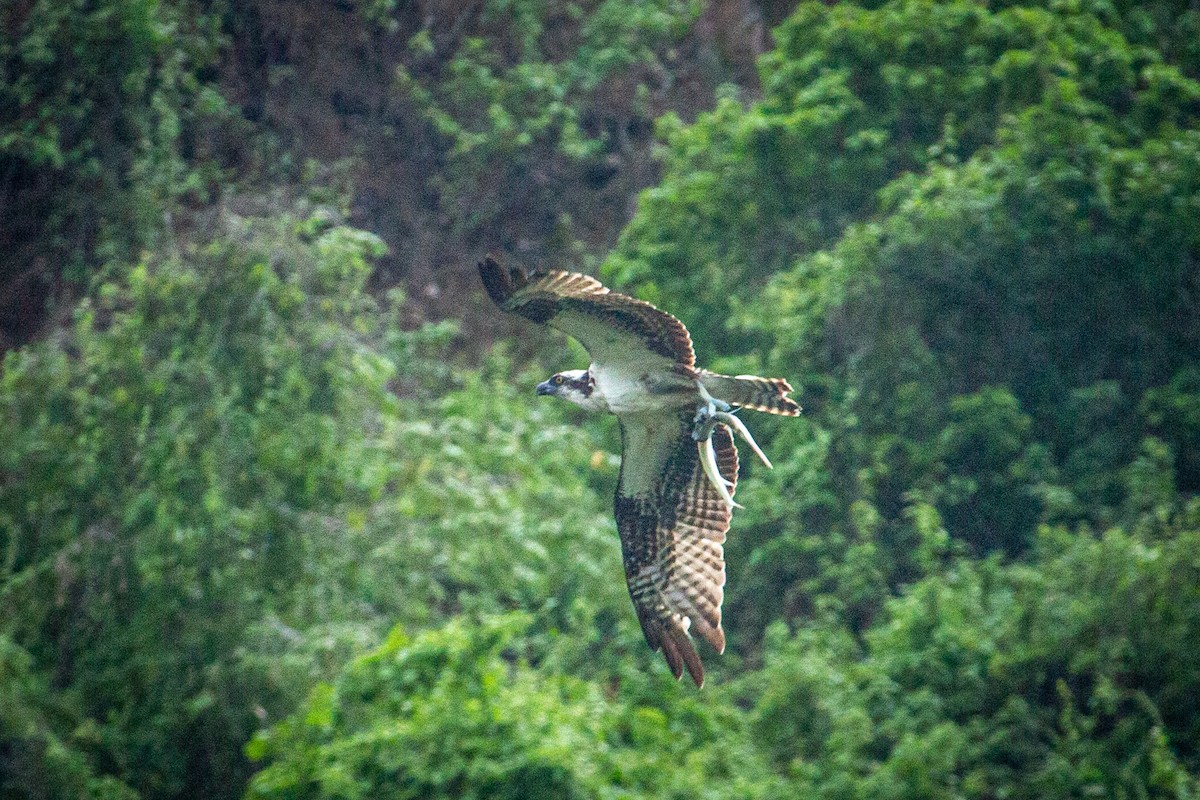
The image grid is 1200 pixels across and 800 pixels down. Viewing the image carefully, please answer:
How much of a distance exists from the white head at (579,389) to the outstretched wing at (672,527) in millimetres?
261

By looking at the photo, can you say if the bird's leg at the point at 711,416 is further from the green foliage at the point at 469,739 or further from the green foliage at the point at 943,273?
the green foliage at the point at 943,273

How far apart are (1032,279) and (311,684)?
5.89 metres

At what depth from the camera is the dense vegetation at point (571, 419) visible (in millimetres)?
10156

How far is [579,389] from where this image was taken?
7418 millimetres

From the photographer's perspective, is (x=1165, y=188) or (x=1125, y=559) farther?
(x=1165, y=188)

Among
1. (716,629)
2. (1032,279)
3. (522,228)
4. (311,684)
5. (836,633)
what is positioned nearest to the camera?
(716,629)

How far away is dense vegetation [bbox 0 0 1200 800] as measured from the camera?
10.2m

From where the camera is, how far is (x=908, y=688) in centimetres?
1073

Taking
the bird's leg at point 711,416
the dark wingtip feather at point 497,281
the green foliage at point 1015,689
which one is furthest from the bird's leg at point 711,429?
the green foliage at point 1015,689

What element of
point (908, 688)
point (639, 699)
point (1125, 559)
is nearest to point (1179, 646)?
point (1125, 559)

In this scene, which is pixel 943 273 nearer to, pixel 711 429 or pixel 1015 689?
pixel 1015 689

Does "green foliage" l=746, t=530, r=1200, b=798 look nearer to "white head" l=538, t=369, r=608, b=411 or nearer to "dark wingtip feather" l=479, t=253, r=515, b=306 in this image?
"white head" l=538, t=369, r=608, b=411

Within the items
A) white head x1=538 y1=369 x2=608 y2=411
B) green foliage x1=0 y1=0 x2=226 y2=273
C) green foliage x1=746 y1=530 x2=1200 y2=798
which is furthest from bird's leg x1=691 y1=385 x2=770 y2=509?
green foliage x1=0 y1=0 x2=226 y2=273

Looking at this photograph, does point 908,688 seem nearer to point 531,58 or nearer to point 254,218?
point 254,218
